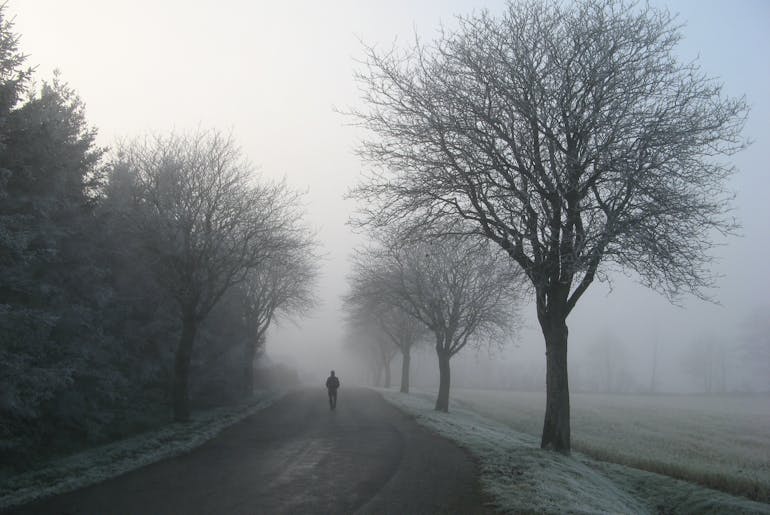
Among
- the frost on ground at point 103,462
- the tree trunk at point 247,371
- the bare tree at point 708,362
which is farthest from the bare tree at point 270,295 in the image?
the bare tree at point 708,362

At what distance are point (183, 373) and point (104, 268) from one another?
5182 millimetres

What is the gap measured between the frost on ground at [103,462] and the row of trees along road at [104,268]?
64.4 inches

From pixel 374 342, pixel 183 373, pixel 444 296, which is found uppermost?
pixel 444 296

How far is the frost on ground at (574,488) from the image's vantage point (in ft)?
28.1

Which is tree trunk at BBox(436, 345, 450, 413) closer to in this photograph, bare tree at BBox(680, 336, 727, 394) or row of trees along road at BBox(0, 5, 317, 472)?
row of trees along road at BBox(0, 5, 317, 472)

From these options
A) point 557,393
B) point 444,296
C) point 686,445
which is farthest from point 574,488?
point 444,296

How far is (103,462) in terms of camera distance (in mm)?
11727

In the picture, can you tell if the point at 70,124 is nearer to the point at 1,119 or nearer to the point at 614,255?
the point at 1,119

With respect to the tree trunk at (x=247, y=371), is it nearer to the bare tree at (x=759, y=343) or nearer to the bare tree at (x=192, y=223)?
the bare tree at (x=192, y=223)

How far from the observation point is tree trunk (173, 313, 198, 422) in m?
19.9

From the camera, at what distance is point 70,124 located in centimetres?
1956

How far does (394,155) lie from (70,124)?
551 inches

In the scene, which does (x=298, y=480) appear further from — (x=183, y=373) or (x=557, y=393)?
(x=183, y=373)

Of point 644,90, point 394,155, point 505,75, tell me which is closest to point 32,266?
point 394,155
